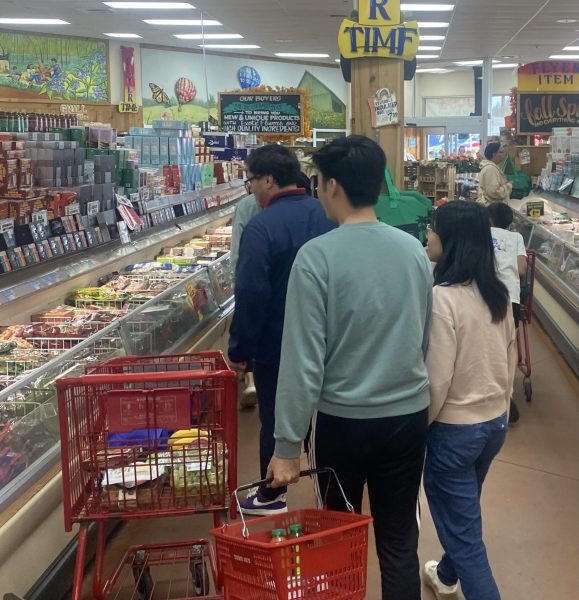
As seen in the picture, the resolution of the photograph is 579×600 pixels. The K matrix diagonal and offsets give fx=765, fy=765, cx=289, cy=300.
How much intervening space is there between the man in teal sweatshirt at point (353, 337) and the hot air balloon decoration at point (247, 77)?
18470mm

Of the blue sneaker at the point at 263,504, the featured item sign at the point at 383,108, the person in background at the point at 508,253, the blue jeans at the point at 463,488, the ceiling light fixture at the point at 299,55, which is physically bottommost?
the blue sneaker at the point at 263,504

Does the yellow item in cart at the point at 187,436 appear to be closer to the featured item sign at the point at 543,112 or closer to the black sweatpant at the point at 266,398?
the black sweatpant at the point at 266,398

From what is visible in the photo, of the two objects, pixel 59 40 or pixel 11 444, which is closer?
pixel 11 444

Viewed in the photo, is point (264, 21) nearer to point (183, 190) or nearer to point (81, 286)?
point (183, 190)

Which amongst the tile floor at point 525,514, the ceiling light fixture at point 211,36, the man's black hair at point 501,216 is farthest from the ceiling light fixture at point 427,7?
the tile floor at point 525,514

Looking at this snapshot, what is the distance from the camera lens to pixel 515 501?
383cm

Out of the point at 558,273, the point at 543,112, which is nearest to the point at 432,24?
the point at 543,112

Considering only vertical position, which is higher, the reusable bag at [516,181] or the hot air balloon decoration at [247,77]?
the hot air balloon decoration at [247,77]

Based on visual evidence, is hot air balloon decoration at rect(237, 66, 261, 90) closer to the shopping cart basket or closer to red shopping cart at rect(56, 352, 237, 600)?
the shopping cart basket

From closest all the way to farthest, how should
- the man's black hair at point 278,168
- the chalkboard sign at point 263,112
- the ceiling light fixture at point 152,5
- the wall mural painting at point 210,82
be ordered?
the man's black hair at point 278,168, the chalkboard sign at point 263,112, the ceiling light fixture at point 152,5, the wall mural painting at point 210,82

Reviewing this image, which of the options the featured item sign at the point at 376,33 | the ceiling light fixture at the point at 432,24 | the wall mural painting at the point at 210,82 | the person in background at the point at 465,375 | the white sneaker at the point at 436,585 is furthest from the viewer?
the wall mural painting at the point at 210,82

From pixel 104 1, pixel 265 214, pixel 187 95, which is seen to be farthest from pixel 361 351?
pixel 187 95

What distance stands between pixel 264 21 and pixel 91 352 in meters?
11.1

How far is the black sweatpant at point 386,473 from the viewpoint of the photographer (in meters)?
2.13
